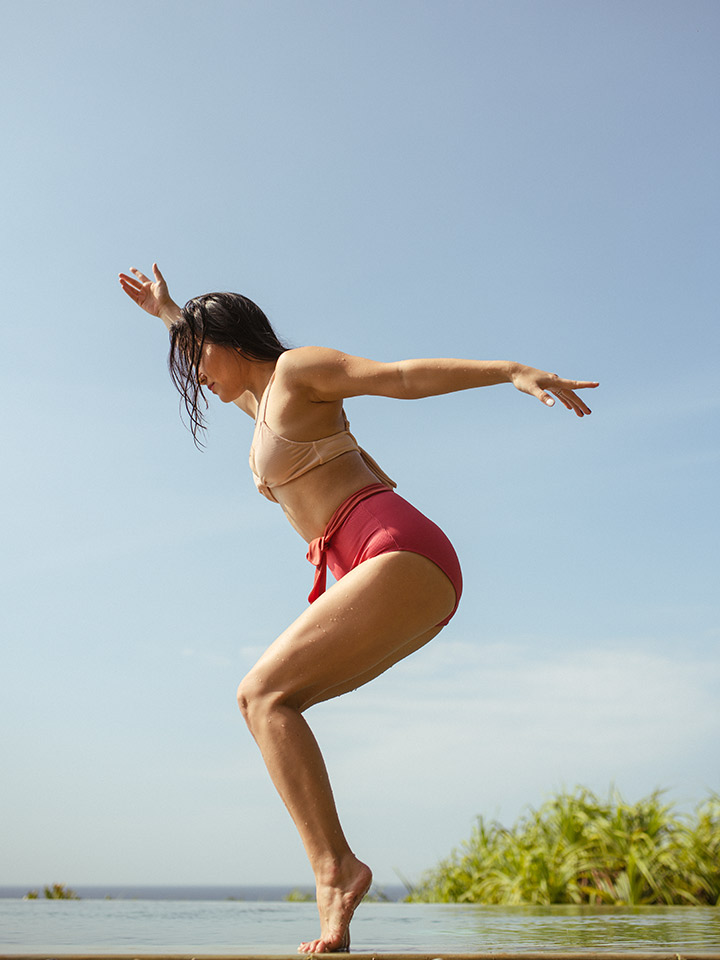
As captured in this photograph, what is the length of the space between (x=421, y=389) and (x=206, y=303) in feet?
3.00

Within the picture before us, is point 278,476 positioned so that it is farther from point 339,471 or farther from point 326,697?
point 326,697

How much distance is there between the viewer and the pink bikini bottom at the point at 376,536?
2387 millimetres

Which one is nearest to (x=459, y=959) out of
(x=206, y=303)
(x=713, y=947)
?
(x=713, y=947)

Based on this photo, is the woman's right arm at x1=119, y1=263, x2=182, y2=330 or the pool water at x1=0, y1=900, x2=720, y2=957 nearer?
the pool water at x1=0, y1=900, x2=720, y2=957

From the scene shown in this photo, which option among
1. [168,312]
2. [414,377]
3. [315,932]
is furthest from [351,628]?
[168,312]

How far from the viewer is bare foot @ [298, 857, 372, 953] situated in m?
2.00

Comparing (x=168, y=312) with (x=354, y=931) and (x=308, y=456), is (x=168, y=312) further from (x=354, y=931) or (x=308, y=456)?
(x=354, y=931)

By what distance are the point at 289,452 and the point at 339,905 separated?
1.22m

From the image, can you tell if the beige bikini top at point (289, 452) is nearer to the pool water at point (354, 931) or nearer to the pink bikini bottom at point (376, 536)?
the pink bikini bottom at point (376, 536)

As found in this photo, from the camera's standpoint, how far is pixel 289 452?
2.61m

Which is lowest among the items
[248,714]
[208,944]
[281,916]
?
[281,916]

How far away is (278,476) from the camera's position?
2654 mm

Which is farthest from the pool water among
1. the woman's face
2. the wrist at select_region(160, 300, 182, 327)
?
the wrist at select_region(160, 300, 182, 327)

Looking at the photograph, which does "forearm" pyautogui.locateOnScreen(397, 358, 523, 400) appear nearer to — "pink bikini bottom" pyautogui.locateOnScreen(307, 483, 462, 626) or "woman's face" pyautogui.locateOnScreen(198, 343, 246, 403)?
"pink bikini bottom" pyautogui.locateOnScreen(307, 483, 462, 626)
